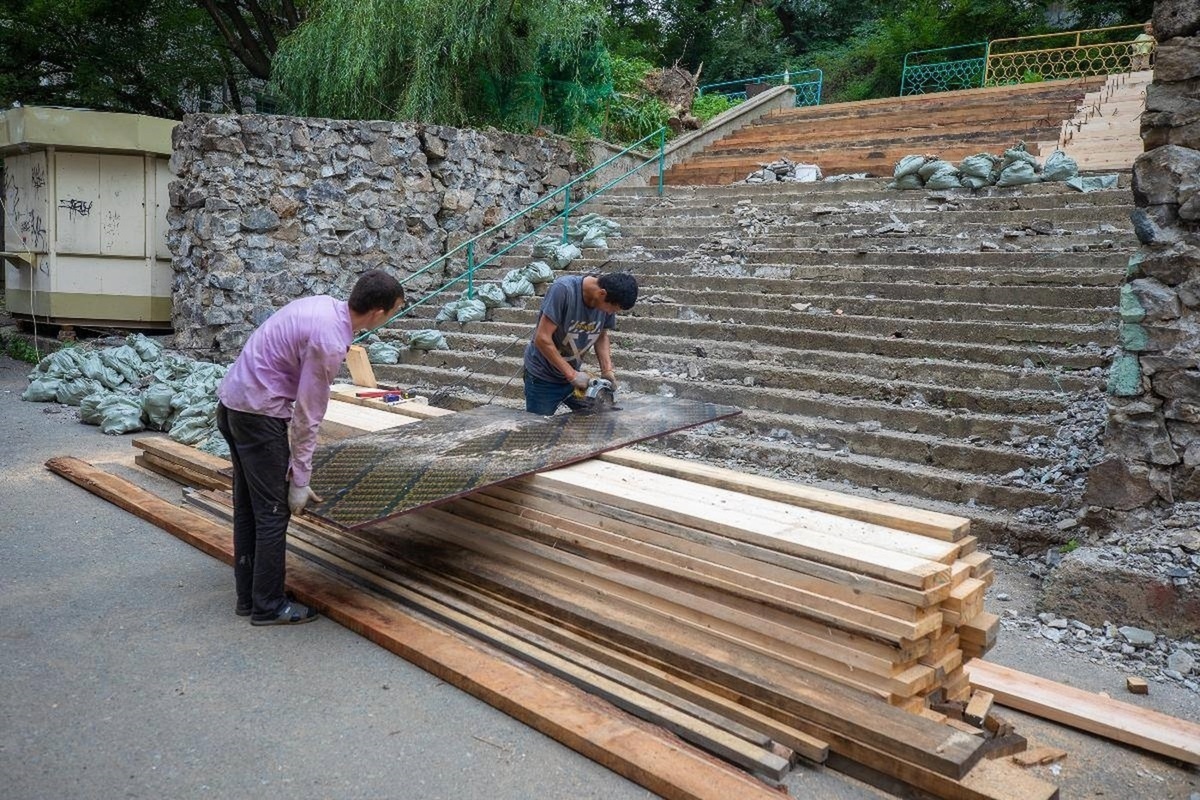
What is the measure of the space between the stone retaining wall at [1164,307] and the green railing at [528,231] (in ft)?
25.2

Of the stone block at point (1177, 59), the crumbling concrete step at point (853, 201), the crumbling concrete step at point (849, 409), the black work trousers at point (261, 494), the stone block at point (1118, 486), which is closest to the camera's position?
the black work trousers at point (261, 494)

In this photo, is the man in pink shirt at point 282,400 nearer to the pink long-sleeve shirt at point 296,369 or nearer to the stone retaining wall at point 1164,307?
the pink long-sleeve shirt at point 296,369

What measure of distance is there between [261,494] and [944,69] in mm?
19874

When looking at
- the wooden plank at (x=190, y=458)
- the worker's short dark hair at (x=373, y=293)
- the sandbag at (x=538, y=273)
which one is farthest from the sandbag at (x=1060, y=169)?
the wooden plank at (x=190, y=458)

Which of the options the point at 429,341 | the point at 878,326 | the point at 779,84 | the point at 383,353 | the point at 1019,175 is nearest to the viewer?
the point at 878,326

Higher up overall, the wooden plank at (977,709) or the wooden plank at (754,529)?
the wooden plank at (754,529)

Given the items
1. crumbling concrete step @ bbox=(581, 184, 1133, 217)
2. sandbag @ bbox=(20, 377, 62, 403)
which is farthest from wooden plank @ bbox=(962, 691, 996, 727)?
sandbag @ bbox=(20, 377, 62, 403)

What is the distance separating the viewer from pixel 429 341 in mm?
10188

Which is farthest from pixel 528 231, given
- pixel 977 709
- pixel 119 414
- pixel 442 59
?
pixel 977 709

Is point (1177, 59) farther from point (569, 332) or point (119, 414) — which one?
point (119, 414)

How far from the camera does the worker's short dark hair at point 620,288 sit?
197 inches

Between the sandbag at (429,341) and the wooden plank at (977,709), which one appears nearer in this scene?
the wooden plank at (977,709)

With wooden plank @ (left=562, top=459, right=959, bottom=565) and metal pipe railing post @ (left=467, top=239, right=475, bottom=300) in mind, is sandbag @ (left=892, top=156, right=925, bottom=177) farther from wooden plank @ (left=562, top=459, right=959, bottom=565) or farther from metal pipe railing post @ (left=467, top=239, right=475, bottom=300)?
wooden plank @ (left=562, top=459, right=959, bottom=565)

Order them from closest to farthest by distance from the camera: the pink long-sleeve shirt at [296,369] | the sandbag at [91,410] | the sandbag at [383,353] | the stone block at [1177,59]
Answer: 1. the pink long-sleeve shirt at [296,369]
2. the stone block at [1177,59]
3. the sandbag at [91,410]
4. the sandbag at [383,353]
